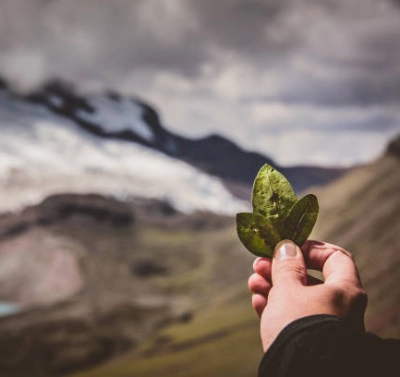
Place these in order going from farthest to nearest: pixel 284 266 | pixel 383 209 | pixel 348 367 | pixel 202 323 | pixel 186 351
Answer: pixel 383 209, pixel 202 323, pixel 186 351, pixel 284 266, pixel 348 367

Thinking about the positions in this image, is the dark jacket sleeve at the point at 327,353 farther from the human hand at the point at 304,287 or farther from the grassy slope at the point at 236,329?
the grassy slope at the point at 236,329

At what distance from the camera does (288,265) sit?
11.9ft

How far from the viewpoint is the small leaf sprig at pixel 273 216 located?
3916 millimetres

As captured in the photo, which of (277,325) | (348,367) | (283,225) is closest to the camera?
(348,367)

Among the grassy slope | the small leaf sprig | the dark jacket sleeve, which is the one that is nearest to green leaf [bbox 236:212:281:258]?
the small leaf sprig

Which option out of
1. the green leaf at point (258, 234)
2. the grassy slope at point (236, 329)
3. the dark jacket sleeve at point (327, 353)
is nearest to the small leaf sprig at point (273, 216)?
the green leaf at point (258, 234)

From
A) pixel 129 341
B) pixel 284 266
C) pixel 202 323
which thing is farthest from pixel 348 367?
pixel 129 341

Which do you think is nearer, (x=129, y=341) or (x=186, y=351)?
(x=186, y=351)

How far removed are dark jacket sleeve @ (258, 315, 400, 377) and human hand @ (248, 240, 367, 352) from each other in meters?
0.13

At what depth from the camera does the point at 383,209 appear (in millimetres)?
197875

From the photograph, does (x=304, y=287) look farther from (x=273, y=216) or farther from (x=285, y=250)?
(x=273, y=216)

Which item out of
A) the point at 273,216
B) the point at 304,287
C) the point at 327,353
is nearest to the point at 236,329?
the point at 273,216

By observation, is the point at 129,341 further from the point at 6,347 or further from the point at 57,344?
the point at 6,347

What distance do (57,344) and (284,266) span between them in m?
205
